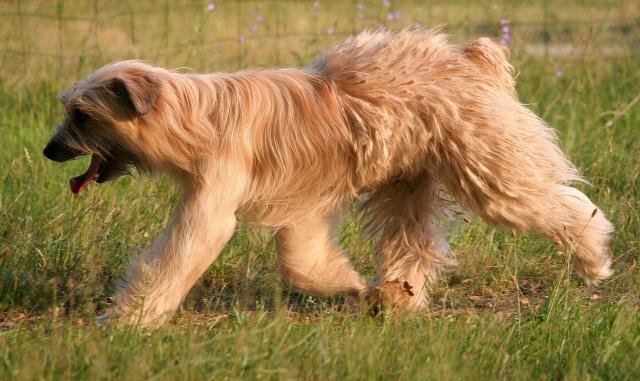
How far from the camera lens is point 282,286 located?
5523 millimetres

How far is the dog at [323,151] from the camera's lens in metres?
4.73

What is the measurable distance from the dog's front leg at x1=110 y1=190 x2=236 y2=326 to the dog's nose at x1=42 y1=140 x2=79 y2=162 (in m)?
0.57

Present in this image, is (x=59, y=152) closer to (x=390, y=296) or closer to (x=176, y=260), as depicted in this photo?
(x=176, y=260)

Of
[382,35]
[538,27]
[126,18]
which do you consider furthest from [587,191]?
[126,18]

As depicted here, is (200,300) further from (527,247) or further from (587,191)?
(587,191)

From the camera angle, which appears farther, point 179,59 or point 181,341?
point 179,59

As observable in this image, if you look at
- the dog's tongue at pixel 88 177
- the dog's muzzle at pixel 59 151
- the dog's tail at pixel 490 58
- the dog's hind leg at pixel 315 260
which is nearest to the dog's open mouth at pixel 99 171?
the dog's tongue at pixel 88 177

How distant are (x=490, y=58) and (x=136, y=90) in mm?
1717

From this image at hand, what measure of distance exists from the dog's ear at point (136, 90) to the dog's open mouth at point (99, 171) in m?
0.37

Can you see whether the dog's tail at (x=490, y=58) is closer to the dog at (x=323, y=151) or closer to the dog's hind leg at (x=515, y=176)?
the dog at (x=323, y=151)

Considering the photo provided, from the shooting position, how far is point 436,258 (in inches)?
217

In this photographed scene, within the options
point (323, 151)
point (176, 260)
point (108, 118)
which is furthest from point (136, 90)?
point (323, 151)

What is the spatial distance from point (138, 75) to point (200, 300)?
1.34 metres

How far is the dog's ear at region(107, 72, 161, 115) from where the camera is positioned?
4.61 metres
